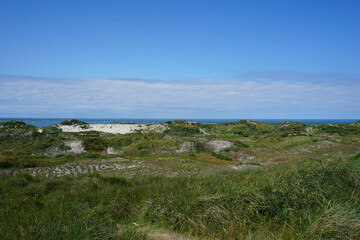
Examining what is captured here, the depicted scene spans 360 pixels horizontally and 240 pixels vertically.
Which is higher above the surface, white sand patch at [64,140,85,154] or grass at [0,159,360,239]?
grass at [0,159,360,239]

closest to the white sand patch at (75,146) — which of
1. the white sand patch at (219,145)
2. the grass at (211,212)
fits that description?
the white sand patch at (219,145)

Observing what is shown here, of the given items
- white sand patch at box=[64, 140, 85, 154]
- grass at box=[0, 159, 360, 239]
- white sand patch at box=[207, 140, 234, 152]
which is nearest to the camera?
grass at box=[0, 159, 360, 239]

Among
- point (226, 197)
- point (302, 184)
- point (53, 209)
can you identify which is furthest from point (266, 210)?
point (53, 209)

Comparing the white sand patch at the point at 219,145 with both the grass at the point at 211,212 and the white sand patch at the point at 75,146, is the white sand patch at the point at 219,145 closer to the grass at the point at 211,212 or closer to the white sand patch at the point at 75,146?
the white sand patch at the point at 75,146

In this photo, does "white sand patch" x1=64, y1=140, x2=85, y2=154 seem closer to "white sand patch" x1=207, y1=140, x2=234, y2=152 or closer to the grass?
"white sand patch" x1=207, y1=140, x2=234, y2=152

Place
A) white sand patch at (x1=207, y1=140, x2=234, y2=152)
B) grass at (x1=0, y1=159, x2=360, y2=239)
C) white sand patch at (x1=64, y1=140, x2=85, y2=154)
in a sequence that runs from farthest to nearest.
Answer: white sand patch at (x1=207, y1=140, x2=234, y2=152), white sand patch at (x1=64, y1=140, x2=85, y2=154), grass at (x1=0, y1=159, x2=360, y2=239)

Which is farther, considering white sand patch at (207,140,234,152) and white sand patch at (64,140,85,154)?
white sand patch at (207,140,234,152)

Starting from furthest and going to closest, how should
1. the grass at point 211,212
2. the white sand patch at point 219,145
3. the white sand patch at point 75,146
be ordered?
the white sand patch at point 219,145 < the white sand patch at point 75,146 < the grass at point 211,212

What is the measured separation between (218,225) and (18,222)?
4820 mm

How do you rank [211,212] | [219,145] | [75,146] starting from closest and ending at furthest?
[211,212] → [75,146] → [219,145]

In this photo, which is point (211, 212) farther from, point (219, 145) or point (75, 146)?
point (219, 145)

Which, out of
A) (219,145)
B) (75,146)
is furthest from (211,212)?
(219,145)

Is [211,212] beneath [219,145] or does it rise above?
above

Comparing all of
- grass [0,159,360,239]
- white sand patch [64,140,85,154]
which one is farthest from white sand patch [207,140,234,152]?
grass [0,159,360,239]
